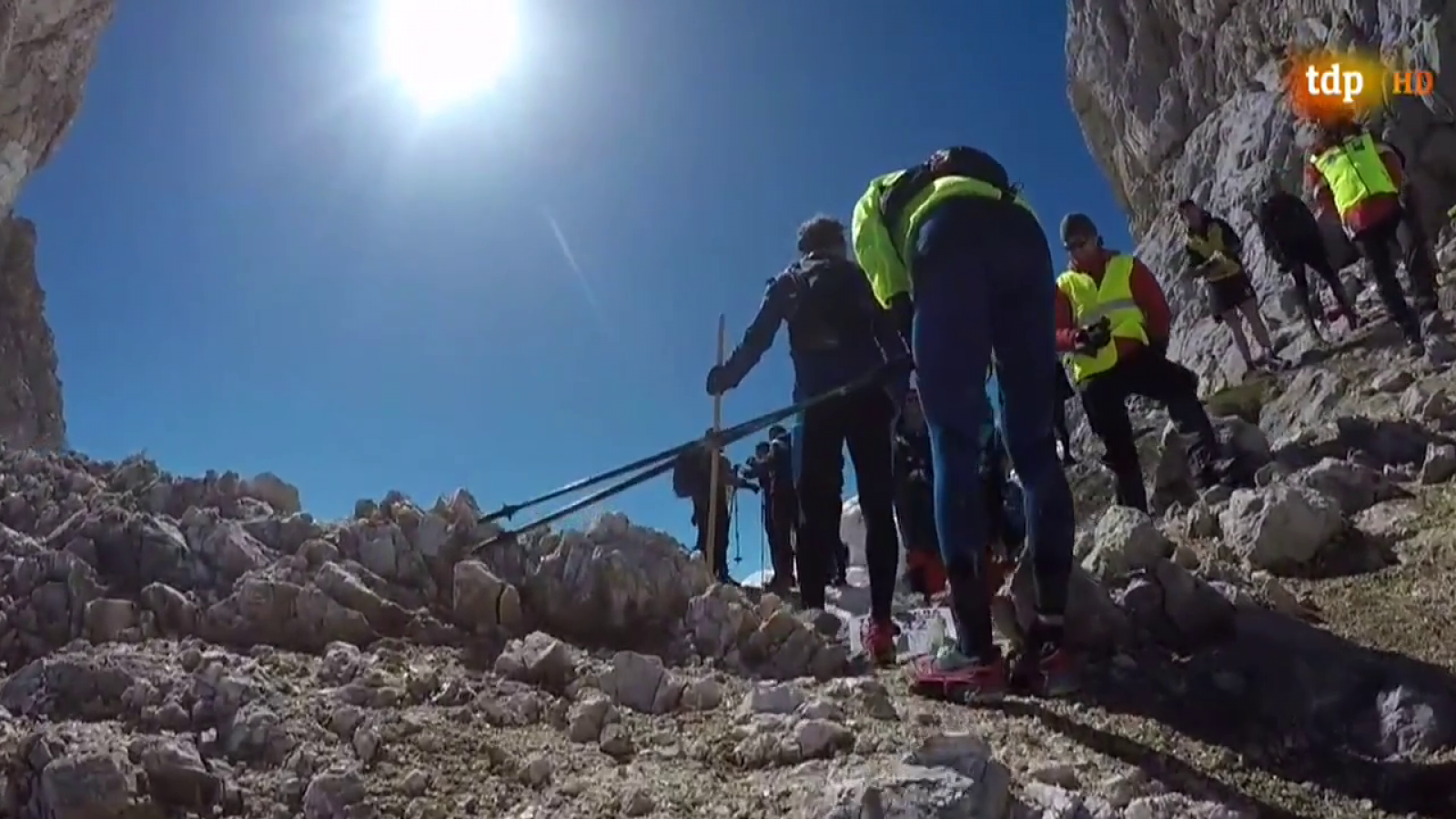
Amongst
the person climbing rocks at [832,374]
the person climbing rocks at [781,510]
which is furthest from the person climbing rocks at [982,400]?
the person climbing rocks at [781,510]

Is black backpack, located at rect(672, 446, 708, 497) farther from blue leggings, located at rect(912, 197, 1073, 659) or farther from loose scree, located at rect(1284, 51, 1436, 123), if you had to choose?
loose scree, located at rect(1284, 51, 1436, 123)

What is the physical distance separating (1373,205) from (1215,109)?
20.8 metres

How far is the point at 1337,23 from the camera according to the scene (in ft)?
71.6

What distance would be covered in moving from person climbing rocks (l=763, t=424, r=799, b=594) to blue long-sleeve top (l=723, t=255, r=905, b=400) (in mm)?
4490

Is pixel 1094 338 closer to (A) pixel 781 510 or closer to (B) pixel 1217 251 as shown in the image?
(A) pixel 781 510

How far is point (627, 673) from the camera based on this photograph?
4.06m

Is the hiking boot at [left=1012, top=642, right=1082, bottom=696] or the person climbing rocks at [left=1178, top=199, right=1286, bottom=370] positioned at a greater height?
the person climbing rocks at [left=1178, top=199, right=1286, bottom=370]

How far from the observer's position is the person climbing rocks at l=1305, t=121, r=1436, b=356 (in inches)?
388

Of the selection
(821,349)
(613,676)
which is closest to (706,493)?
(821,349)

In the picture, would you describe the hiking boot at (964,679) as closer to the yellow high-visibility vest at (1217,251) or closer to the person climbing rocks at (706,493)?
the person climbing rocks at (706,493)

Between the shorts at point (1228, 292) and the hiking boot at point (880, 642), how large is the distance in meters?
9.35

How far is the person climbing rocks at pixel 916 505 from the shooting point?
7188 mm

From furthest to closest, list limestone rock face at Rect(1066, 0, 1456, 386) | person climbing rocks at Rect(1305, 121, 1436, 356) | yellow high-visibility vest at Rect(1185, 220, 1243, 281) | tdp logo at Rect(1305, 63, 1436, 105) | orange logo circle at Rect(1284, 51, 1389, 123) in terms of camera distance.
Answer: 1. orange logo circle at Rect(1284, 51, 1389, 123)
2. tdp logo at Rect(1305, 63, 1436, 105)
3. limestone rock face at Rect(1066, 0, 1456, 386)
4. yellow high-visibility vest at Rect(1185, 220, 1243, 281)
5. person climbing rocks at Rect(1305, 121, 1436, 356)

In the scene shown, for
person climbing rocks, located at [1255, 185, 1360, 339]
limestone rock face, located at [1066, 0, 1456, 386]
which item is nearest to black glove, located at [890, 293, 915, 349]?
person climbing rocks, located at [1255, 185, 1360, 339]
